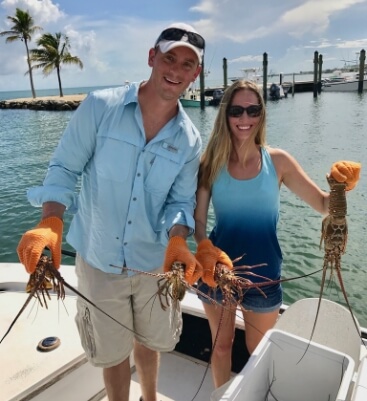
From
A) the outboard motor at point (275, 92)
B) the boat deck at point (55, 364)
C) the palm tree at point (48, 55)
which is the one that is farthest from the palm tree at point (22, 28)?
the boat deck at point (55, 364)

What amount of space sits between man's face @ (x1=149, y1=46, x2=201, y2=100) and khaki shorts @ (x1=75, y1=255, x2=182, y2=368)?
1372mm

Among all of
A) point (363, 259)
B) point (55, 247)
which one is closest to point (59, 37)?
point (363, 259)

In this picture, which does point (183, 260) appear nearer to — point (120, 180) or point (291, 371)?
point (120, 180)

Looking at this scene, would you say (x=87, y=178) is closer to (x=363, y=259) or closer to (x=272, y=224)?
(x=272, y=224)

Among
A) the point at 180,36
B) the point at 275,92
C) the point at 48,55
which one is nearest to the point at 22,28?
the point at 48,55

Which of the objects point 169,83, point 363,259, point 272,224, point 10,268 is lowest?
point 363,259

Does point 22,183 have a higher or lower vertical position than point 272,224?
lower

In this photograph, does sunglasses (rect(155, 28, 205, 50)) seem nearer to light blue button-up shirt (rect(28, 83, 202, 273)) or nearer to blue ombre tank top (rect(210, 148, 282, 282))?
light blue button-up shirt (rect(28, 83, 202, 273))

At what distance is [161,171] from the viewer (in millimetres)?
2740

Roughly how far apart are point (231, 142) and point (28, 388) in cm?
250

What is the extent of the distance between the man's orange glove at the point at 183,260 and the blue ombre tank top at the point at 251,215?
0.59m

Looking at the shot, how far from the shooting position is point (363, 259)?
895 cm

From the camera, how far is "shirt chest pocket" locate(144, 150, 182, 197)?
2730 mm

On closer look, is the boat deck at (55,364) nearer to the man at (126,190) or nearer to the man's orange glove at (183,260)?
the man at (126,190)
